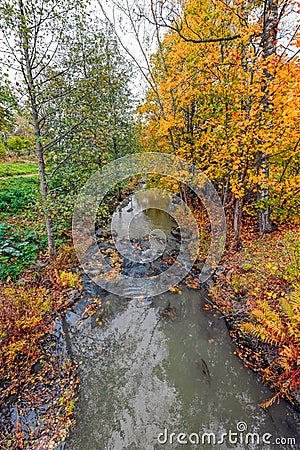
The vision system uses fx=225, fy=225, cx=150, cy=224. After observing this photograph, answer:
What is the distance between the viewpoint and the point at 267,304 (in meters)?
4.21

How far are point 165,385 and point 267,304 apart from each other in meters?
2.36

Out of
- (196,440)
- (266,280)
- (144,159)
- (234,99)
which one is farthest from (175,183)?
(196,440)

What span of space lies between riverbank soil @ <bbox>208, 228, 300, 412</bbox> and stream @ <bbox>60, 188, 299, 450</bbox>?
250 millimetres

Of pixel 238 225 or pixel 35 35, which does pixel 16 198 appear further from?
pixel 238 225

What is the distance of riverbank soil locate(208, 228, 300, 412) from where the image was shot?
355 centimetres

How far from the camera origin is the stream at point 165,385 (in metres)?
3.26

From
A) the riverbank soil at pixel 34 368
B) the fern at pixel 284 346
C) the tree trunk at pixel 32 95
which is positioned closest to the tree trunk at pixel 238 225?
the fern at pixel 284 346

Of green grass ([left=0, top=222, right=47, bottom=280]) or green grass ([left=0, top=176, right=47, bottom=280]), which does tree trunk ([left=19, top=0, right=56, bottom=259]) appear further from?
green grass ([left=0, top=222, right=47, bottom=280])

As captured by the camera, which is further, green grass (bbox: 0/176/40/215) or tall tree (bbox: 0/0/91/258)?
green grass (bbox: 0/176/40/215)

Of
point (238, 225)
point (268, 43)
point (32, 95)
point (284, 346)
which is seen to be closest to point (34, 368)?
point (284, 346)

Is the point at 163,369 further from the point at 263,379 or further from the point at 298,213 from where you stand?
the point at 298,213

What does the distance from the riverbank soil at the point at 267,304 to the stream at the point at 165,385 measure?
0.82 feet

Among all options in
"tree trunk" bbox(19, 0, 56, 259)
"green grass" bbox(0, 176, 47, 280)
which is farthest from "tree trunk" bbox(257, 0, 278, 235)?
"green grass" bbox(0, 176, 47, 280)

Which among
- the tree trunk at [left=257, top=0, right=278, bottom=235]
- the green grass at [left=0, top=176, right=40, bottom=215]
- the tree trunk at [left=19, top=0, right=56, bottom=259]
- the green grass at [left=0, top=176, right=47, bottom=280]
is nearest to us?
the tree trunk at [left=19, top=0, right=56, bottom=259]
